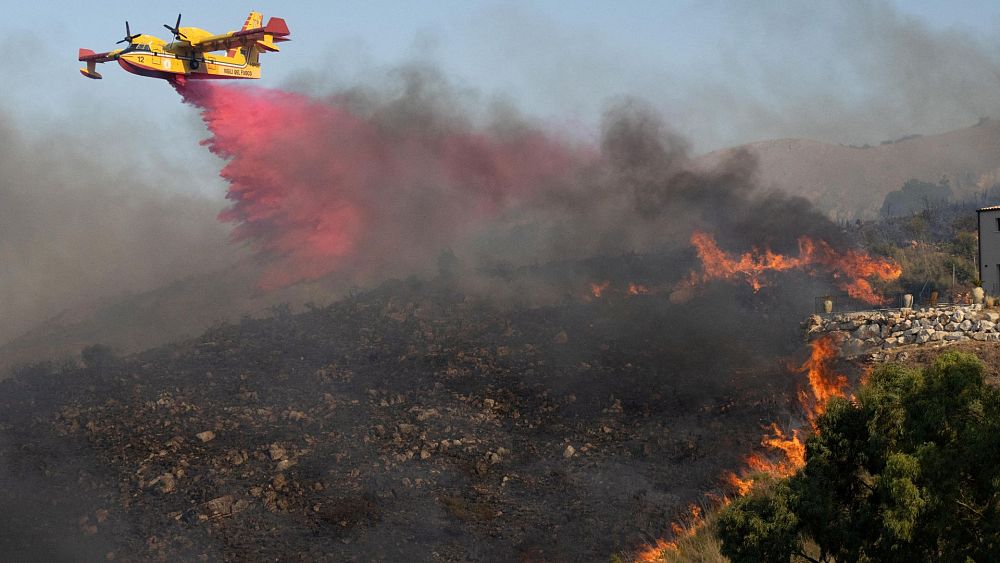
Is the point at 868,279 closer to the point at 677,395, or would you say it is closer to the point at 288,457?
the point at 677,395

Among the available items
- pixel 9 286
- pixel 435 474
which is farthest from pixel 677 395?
pixel 9 286

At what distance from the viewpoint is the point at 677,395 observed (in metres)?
29.9

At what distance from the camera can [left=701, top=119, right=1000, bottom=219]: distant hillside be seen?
135 metres

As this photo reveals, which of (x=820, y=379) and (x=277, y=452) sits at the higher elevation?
(x=277, y=452)

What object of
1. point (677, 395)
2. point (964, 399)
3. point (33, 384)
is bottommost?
point (677, 395)

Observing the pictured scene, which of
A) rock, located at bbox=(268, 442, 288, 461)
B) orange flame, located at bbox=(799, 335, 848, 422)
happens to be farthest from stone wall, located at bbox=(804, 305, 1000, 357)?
rock, located at bbox=(268, 442, 288, 461)

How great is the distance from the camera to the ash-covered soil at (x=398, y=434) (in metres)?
22.5

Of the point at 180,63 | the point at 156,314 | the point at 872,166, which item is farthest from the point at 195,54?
the point at 872,166

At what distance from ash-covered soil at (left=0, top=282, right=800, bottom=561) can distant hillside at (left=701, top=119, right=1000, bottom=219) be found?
106 metres

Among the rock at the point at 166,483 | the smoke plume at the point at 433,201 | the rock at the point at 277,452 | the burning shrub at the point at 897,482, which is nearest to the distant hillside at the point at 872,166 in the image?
the smoke plume at the point at 433,201

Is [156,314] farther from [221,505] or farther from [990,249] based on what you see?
[990,249]

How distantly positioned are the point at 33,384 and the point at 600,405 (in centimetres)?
2179

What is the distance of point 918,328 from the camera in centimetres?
2989

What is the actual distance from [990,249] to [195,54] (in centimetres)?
3325
